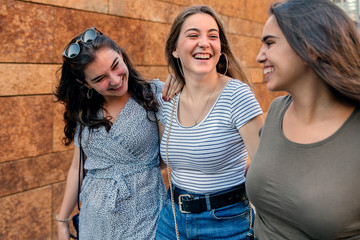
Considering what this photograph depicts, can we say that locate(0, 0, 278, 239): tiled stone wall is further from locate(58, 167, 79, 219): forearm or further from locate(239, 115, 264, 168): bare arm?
locate(239, 115, 264, 168): bare arm

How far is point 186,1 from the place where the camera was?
460 cm

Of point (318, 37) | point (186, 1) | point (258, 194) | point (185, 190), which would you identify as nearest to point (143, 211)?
point (185, 190)

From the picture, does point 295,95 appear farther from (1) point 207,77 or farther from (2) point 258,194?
(1) point 207,77

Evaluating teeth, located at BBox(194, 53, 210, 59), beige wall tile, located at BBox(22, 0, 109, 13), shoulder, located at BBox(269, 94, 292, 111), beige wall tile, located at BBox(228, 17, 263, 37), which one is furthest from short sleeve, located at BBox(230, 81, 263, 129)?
beige wall tile, located at BBox(228, 17, 263, 37)

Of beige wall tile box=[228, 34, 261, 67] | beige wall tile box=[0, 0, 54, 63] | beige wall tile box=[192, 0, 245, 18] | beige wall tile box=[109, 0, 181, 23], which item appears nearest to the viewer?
beige wall tile box=[0, 0, 54, 63]

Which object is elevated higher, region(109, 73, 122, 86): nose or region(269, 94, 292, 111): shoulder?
region(269, 94, 292, 111): shoulder

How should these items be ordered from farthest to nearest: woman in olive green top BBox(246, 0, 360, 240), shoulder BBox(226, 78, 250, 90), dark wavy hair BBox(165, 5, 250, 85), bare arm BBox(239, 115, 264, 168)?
dark wavy hair BBox(165, 5, 250, 85)
shoulder BBox(226, 78, 250, 90)
bare arm BBox(239, 115, 264, 168)
woman in olive green top BBox(246, 0, 360, 240)

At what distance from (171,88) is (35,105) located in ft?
4.84

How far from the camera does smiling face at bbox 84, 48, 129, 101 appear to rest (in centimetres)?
212

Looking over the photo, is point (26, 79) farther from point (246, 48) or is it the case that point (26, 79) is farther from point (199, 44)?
point (246, 48)

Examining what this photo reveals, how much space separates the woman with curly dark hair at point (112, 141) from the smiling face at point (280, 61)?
38.8 inches

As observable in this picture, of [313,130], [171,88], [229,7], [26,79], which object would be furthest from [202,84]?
[229,7]

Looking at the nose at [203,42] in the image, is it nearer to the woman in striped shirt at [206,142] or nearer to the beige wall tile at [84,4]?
the woman in striped shirt at [206,142]

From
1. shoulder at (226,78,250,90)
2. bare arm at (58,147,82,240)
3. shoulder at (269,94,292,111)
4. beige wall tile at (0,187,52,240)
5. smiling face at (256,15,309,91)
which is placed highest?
smiling face at (256,15,309,91)
